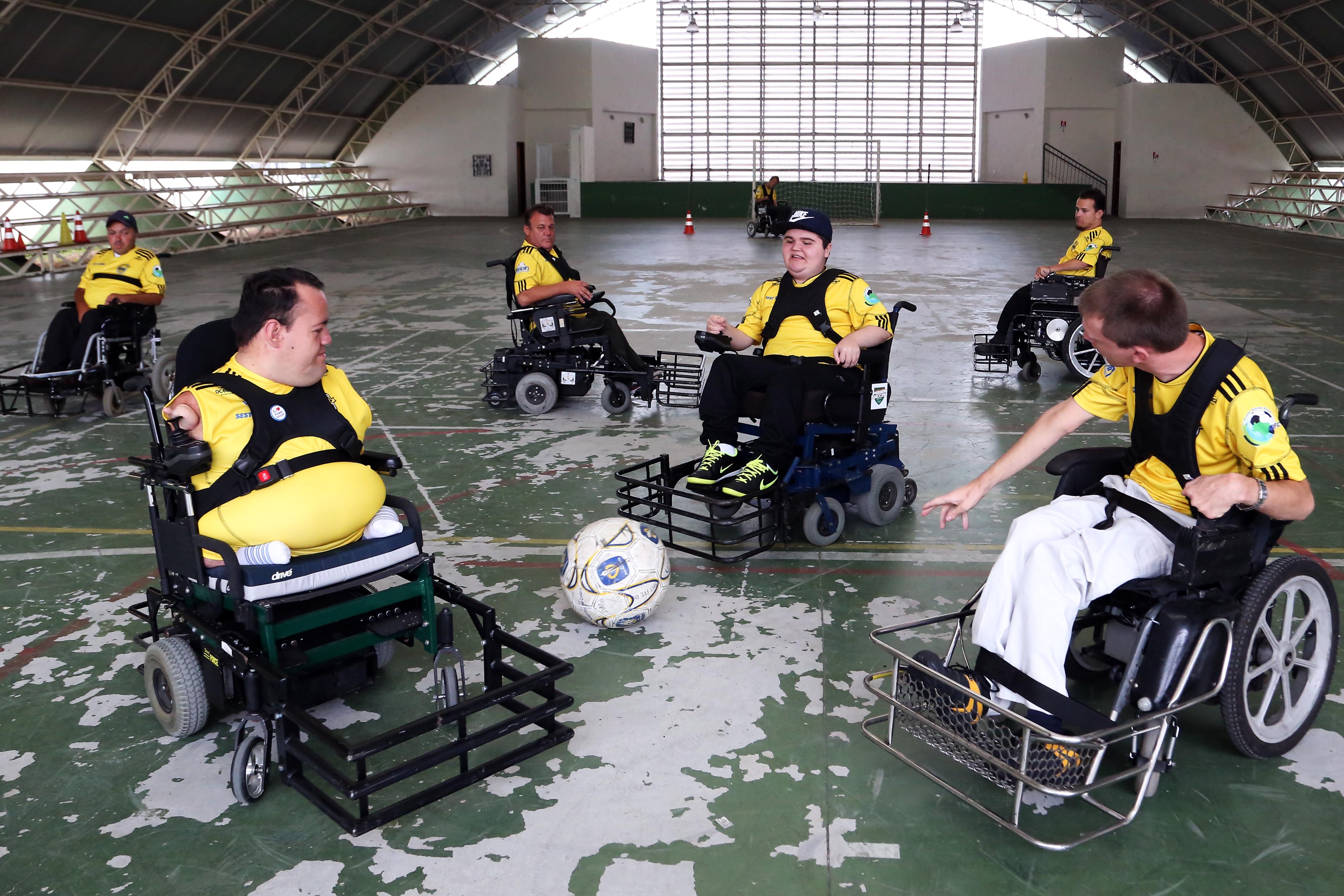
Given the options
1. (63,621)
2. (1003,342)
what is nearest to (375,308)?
(1003,342)

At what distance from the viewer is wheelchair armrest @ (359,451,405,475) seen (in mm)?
3535

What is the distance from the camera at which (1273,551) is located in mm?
4871

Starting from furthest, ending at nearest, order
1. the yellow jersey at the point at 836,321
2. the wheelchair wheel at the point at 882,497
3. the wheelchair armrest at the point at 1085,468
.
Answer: the wheelchair wheel at the point at 882,497 < the yellow jersey at the point at 836,321 < the wheelchair armrest at the point at 1085,468

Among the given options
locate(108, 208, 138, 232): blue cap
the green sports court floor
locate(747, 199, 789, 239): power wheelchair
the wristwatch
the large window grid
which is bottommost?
the green sports court floor

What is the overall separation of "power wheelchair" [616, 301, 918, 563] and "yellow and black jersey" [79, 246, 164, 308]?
504cm

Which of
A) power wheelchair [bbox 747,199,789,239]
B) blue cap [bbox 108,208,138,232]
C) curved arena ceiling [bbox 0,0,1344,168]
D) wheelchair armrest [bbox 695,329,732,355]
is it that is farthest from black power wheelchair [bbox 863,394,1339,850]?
power wheelchair [bbox 747,199,789,239]

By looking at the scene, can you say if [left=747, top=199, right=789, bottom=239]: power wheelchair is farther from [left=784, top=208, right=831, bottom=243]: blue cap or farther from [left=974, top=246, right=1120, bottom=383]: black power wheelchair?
[left=784, top=208, right=831, bottom=243]: blue cap

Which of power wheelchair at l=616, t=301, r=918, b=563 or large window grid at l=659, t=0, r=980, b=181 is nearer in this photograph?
power wheelchair at l=616, t=301, r=918, b=563

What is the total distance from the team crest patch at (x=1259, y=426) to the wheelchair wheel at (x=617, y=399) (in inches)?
214

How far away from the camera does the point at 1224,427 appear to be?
298 centimetres

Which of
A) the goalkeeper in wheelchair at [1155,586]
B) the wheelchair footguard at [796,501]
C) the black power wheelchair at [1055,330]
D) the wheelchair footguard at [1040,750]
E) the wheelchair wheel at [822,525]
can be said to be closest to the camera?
the wheelchair footguard at [1040,750]

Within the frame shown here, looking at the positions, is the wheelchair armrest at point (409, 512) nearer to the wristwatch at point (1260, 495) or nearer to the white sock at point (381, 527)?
the white sock at point (381, 527)

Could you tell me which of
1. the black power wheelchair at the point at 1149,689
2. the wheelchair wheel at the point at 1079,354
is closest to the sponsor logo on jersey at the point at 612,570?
the black power wheelchair at the point at 1149,689

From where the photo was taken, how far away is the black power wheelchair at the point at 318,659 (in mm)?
2912
